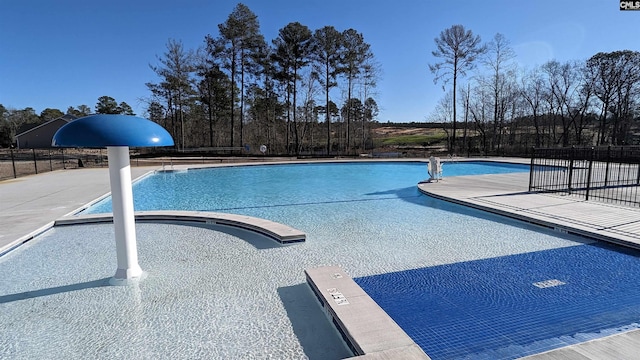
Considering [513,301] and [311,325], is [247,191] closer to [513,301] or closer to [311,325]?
[311,325]

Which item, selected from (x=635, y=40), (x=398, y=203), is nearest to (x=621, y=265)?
(x=398, y=203)

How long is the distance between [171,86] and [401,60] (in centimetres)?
1764

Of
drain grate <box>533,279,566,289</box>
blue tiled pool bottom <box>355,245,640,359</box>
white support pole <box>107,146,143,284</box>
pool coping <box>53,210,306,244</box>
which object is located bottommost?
blue tiled pool bottom <box>355,245,640,359</box>

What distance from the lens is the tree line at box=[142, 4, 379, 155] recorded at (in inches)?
946

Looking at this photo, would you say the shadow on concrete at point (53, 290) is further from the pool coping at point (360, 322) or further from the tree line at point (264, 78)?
the tree line at point (264, 78)

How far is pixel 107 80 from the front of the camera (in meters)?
24.1

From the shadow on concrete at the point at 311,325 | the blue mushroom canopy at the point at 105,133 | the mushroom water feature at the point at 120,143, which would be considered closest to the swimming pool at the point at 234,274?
the shadow on concrete at the point at 311,325

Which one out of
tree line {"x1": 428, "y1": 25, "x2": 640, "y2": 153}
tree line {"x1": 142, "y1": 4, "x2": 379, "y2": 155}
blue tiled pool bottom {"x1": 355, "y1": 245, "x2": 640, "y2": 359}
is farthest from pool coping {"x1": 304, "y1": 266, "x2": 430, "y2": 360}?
tree line {"x1": 428, "y1": 25, "x2": 640, "y2": 153}

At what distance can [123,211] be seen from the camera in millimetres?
3334

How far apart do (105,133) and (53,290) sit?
74.5 inches

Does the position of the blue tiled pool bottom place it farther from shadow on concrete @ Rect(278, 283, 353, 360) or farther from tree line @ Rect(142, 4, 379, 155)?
tree line @ Rect(142, 4, 379, 155)

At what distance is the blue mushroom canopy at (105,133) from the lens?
2.77 metres

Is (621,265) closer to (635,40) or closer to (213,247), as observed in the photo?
(213,247)

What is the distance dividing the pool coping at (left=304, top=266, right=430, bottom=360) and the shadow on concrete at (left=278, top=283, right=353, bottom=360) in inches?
2.1
